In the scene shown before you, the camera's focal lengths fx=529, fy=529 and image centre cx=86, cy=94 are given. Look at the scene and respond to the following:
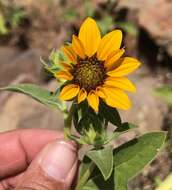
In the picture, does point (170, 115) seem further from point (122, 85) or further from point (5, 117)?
point (122, 85)

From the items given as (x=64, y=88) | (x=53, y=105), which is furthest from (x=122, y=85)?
(x=53, y=105)

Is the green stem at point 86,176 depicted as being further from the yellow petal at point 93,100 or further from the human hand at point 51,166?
the yellow petal at point 93,100

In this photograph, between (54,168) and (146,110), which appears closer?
(54,168)

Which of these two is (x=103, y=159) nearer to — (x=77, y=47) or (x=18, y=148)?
(x=77, y=47)

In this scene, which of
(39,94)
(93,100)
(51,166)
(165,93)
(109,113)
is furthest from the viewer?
(165,93)

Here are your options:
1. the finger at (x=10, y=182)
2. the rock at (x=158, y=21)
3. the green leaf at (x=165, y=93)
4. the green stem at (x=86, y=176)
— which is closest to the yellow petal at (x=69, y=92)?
the green stem at (x=86, y=176)

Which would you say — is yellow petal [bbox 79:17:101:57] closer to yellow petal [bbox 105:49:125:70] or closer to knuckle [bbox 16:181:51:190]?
yellow petal [bbox 105:49:125:70]

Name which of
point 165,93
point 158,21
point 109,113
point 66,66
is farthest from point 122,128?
point 158,21
